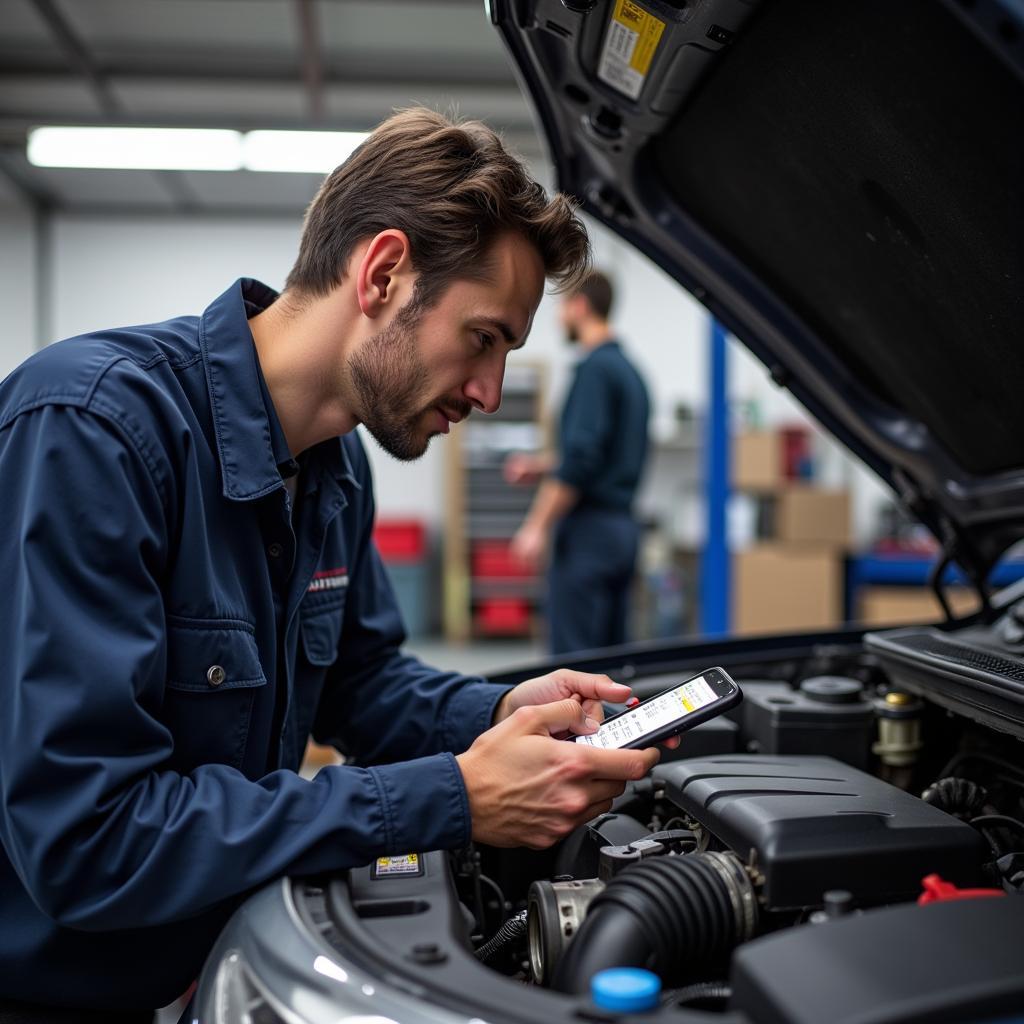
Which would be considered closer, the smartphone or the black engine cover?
the black engine cover

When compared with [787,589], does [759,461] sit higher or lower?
higher

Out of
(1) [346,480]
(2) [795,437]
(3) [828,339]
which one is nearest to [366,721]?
(1) [346,480]

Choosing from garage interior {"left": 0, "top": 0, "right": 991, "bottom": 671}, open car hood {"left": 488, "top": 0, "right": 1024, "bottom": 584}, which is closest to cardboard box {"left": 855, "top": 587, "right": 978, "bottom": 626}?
garage interior {"left": 0, "top": 0, "right": 991, "bottom": 671}

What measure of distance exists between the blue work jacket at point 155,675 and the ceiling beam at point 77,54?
13.6 feet

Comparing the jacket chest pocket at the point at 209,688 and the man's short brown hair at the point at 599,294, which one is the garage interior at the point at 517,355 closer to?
the man's short brown hair at the point at 599,294

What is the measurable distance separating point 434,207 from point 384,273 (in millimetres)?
93

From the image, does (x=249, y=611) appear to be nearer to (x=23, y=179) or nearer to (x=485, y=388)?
(x=485, y=388)

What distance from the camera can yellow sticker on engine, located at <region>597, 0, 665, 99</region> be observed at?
106 centimetres

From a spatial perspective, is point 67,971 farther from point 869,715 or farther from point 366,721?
point 869,715

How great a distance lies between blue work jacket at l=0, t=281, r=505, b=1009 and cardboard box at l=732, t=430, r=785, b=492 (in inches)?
211

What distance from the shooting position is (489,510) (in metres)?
7.32

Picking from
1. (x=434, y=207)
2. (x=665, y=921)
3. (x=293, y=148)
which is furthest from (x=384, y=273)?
(x=293, y=148)

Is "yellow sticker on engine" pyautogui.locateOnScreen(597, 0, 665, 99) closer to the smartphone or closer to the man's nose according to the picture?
the man's nose

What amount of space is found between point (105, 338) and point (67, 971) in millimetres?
616
